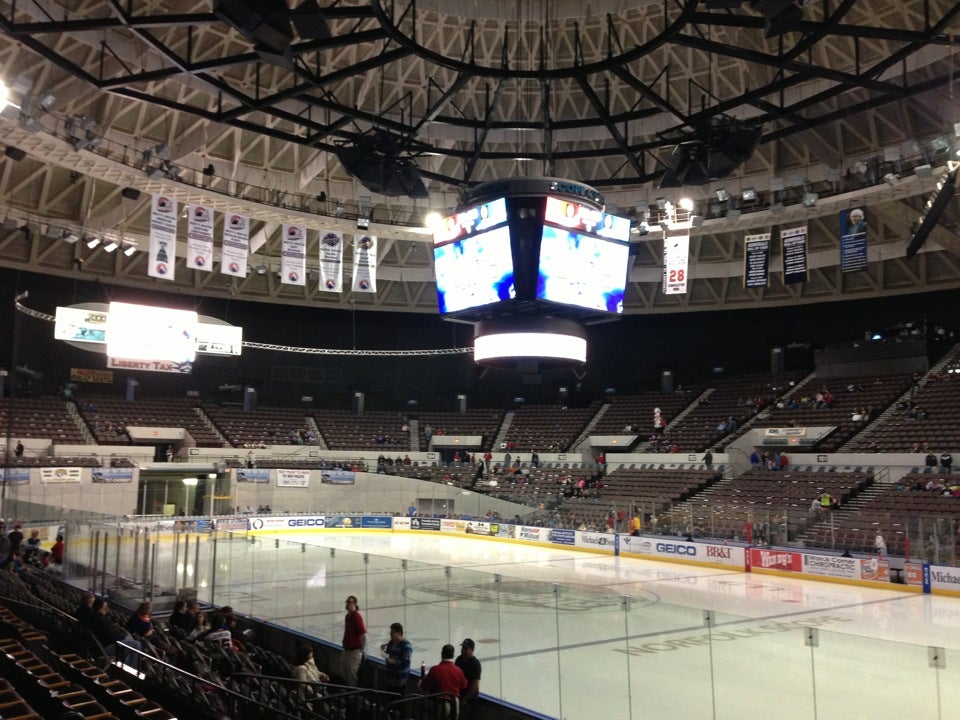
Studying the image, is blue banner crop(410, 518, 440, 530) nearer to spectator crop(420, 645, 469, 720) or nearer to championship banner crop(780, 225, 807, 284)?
championship banner crop(780, 225, 807, 284)

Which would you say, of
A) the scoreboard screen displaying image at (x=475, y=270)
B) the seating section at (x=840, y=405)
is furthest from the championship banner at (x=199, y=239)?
the seating section at (x=840, y=405)

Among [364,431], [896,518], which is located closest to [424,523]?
[364,431]

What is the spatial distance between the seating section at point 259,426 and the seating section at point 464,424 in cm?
684

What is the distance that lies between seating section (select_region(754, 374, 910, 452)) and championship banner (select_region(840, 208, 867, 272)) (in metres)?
9.84

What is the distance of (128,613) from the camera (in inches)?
573

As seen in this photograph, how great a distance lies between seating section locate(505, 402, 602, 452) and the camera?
43219mm

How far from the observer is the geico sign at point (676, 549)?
25.8 meters

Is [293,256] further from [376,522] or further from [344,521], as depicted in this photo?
[376,522]

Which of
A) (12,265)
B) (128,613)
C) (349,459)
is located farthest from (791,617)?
(12,265)

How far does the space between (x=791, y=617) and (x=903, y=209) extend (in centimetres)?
2094

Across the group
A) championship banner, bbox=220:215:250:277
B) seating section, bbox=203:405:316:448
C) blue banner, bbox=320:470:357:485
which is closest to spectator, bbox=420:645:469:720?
championship banner, bbox=220:215:250:277

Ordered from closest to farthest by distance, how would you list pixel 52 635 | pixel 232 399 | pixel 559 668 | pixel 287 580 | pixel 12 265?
pixel 559 668
pixel 52 635
pixel 287 580
pixel 12 265
pixel 232 399

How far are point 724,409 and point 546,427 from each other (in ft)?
33.0

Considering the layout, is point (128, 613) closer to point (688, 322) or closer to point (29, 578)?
point (29, 578)
